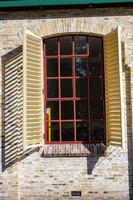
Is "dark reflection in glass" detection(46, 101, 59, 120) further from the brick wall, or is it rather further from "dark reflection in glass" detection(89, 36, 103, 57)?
"dark reflection in glass" detection(89, 36, 103, 57)

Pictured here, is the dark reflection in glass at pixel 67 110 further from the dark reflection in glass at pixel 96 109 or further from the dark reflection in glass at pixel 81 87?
the dark reflection in glass at pixel 96 109

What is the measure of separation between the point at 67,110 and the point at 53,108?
347mm

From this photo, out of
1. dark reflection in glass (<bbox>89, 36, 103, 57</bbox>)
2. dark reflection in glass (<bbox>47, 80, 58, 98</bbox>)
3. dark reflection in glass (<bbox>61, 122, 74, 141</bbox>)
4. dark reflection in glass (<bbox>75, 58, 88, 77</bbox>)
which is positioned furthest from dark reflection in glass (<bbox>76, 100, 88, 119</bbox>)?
dark reflection in glass (<bbox>89, 36, 103, 57</bbox>)

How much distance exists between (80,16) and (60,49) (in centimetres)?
94

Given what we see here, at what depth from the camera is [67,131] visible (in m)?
9.48

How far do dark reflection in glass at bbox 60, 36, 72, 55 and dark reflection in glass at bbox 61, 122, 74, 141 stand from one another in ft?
5.75

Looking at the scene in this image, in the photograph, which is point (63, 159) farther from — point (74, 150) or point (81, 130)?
point (81, 130)

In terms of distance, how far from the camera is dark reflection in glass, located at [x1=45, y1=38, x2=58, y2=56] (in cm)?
961

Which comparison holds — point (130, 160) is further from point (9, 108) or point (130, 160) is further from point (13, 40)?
point (13, 40)

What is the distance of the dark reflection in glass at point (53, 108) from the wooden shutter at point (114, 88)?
1238 mm

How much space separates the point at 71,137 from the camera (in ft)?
31.1

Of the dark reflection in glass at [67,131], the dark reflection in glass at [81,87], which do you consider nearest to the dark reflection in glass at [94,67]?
the dark reflection in glass at [81,87]

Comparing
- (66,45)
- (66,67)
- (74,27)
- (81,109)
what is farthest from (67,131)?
(74,27)

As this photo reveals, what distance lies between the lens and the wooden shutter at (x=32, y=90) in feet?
28.7
